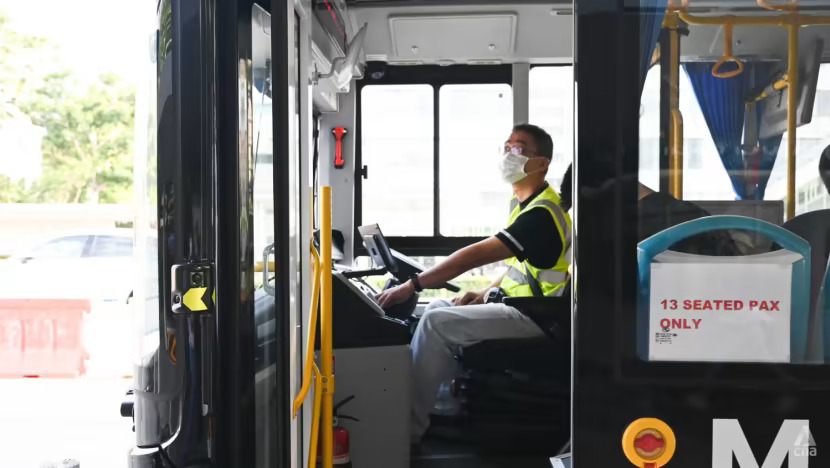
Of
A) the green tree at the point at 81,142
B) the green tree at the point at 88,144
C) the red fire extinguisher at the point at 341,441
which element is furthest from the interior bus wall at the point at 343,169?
the green tree at the point at 88,144

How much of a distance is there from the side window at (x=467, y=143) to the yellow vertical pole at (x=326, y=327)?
2.19m

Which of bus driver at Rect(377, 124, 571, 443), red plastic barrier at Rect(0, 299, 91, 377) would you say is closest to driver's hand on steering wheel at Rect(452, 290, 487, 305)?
bus driver at Rect(377, 124, 571, 443)

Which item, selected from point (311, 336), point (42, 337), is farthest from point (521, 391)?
point (42, 337)

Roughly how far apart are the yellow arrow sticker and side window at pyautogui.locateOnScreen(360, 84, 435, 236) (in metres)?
2.80

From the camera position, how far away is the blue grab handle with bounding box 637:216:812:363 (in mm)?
1412

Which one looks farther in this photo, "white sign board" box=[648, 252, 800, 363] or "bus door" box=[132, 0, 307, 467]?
"bus door" box=[132, 0, 307, 467]

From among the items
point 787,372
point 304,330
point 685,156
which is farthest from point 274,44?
point 787,372

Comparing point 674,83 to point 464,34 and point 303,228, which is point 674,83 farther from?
point 464,34

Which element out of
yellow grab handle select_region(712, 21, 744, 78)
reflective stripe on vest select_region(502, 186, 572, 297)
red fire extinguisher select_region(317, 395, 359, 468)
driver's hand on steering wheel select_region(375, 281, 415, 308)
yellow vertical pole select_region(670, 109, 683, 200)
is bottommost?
red fire extinguisher select_region(317, 395, 359, 468)

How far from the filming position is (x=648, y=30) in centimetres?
142

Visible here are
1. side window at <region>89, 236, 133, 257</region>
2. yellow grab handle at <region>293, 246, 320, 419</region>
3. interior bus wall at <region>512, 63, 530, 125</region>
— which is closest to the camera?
yellow grab handle at <region>293, 246, 320, 419</region>

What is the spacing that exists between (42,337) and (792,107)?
8.41m

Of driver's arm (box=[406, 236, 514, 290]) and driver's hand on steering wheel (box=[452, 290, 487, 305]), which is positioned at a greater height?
driver's arm (box=[406, 236, 514, 290])

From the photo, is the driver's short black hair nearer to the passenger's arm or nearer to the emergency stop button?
the passenger's arm
